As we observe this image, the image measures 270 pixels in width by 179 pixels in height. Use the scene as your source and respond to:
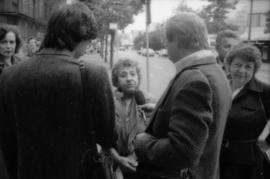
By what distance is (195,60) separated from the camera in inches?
66.8

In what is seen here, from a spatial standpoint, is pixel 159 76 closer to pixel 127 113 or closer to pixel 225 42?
pixel 225 42

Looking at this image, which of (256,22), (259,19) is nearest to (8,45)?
(259,19)

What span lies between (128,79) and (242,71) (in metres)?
0.95

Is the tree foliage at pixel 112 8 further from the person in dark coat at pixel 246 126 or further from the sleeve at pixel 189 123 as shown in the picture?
the sleeve at pixel 189 123

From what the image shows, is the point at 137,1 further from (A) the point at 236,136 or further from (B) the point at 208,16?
(B) the point at 208,16

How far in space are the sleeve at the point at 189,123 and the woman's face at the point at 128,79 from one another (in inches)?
38.5

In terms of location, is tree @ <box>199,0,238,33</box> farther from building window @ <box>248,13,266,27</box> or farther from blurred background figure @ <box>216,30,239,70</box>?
blurred background figure @ <box>216,30,239,70</box>

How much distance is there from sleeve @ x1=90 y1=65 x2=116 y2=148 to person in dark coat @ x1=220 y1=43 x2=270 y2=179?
1.19 m

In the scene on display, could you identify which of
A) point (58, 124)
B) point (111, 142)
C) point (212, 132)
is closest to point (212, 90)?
point (212, 132)

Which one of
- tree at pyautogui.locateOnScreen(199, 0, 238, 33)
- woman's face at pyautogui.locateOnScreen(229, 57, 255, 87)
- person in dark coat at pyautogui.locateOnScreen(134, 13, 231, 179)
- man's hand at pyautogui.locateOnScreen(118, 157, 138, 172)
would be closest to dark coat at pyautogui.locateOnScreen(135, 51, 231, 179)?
person in dark coat at pyautogui.locateOnScreen(134, 13, 231, 179)

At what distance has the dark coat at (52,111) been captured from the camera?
1.50 meters

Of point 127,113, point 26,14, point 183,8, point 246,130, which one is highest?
point 26,14

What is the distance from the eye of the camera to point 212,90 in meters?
1.67

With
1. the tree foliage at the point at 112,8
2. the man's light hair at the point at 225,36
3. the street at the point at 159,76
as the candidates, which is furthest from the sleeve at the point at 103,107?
the tree foliage at the point at 112,8
